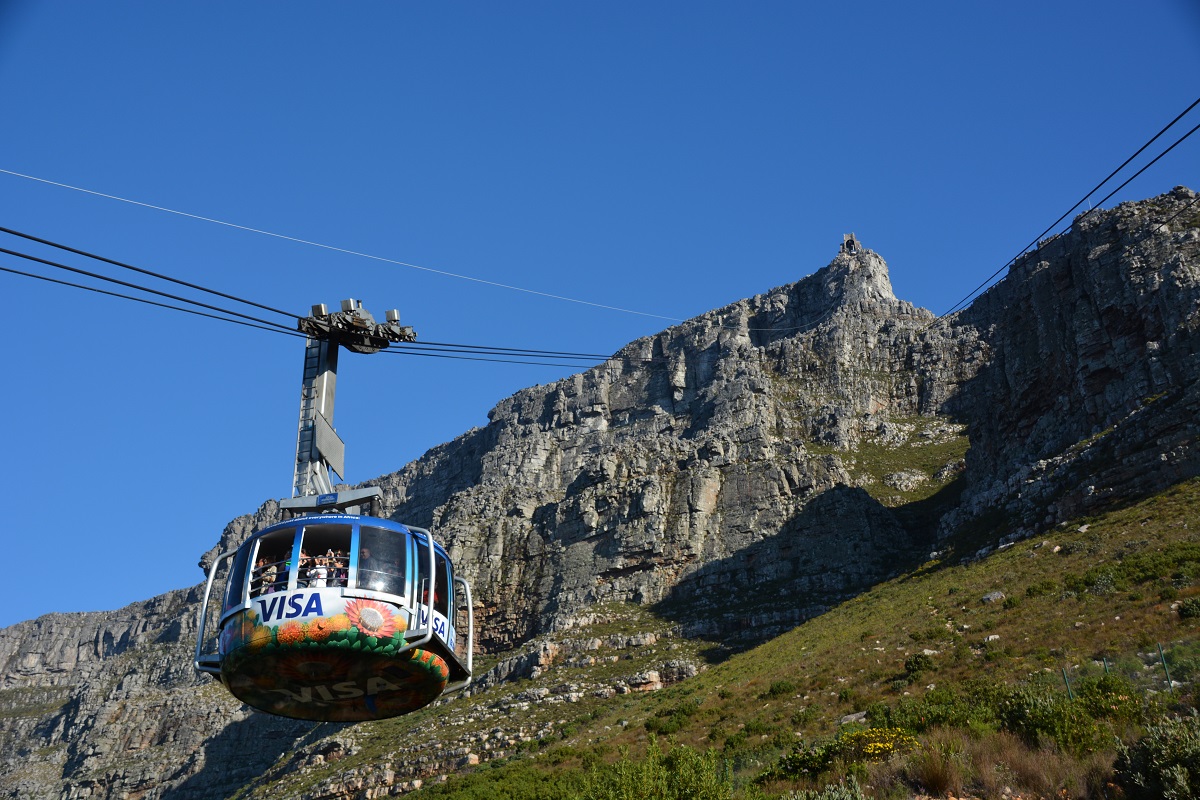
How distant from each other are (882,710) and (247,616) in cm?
2700

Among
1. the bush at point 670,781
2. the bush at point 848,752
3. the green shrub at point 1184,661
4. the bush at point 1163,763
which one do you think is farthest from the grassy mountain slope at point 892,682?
the bush at point 670,781

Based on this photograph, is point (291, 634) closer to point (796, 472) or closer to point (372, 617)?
point (372, 617)

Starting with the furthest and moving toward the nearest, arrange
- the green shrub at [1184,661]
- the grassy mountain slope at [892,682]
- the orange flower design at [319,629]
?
1. the green shrub at [1184,661]
2. the grassy mountain slope at [892,682]
3. the orange flower design at [319,629]

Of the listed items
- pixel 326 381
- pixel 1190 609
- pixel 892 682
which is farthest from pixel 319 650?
pixel 892 682

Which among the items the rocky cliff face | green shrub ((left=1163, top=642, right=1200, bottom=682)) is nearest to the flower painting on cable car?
green shrub ((left=1163, top=642, right=1200, bottom=682))

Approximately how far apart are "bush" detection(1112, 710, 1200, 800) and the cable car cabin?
15505 mm

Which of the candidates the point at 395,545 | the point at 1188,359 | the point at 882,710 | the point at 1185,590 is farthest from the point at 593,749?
the point at 1188,359

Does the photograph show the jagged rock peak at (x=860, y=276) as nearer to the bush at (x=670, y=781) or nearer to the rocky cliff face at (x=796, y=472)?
the rocky cliff face at (x=796, y=472)

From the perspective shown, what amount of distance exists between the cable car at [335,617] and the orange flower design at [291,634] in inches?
0.8

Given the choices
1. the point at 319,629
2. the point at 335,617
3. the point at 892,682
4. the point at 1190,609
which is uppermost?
the point at 1190,609

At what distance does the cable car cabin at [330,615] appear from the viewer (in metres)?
21.7

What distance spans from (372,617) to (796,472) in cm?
9147

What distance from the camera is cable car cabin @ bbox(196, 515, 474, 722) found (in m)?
21.7

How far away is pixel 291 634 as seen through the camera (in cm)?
2159
